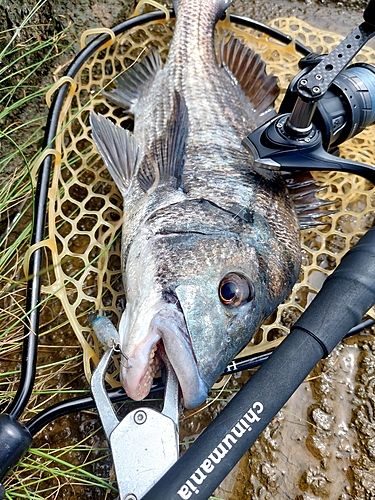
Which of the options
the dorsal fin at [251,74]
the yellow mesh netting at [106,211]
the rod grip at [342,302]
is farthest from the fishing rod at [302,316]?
the dorsal fin at [251,74]

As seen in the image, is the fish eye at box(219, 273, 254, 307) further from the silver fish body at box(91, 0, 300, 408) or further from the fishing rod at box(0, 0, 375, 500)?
the fishing rod at box(0, 0, 375, 500)

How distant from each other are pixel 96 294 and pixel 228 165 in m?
1.03

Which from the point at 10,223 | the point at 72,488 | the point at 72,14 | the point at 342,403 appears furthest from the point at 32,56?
the point at 342,403

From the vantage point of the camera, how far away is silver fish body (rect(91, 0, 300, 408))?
5.85 ft

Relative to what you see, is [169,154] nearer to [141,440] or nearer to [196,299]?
[196,299]

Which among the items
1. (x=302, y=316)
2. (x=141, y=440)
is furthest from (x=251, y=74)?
(x=141, y=440)

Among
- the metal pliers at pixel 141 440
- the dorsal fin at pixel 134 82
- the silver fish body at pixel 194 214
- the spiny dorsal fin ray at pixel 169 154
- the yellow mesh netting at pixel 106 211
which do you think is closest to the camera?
the metal pliers at pixel 141 440

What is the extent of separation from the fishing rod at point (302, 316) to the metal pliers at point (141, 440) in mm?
27

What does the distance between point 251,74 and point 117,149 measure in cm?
91

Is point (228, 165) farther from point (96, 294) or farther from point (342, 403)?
point (342, 403)

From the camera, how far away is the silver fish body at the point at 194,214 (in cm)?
178

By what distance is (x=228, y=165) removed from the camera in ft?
7.46

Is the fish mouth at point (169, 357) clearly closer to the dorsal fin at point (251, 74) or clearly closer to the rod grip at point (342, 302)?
the rod grip at point (342, 302)

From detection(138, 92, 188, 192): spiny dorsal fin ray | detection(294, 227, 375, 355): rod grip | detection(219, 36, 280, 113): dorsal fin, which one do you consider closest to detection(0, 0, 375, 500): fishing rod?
detection(294, 227, 375, 355): rod grip
